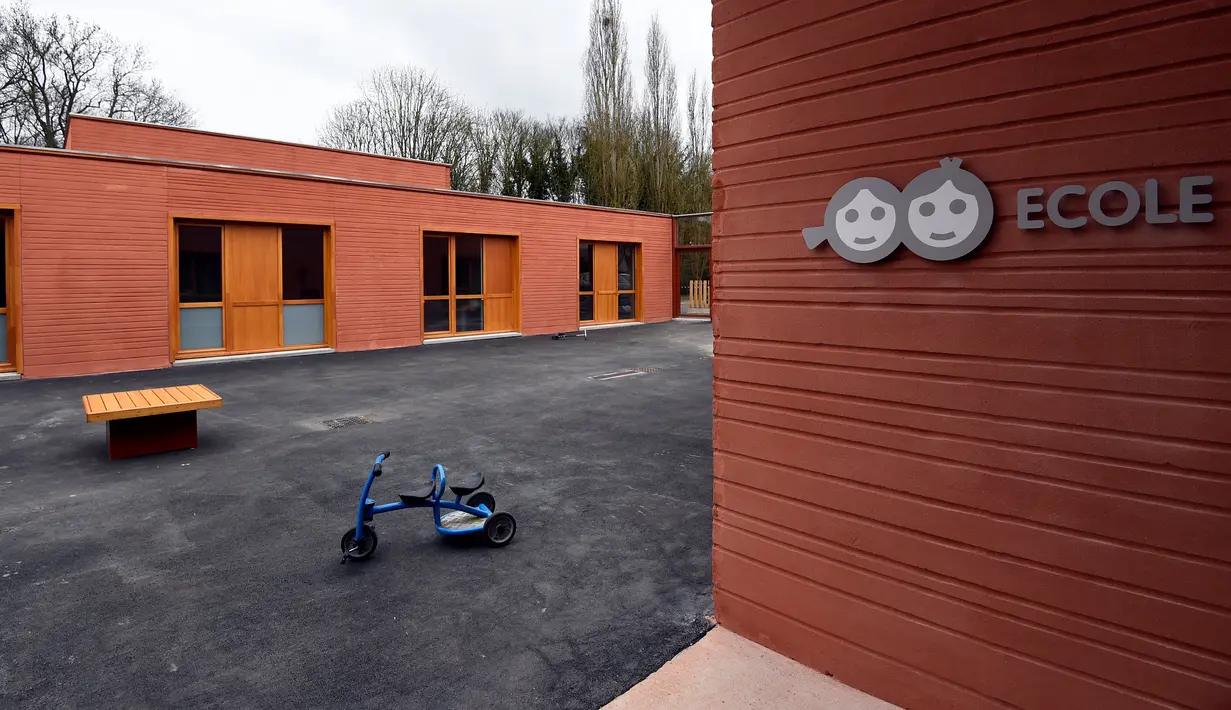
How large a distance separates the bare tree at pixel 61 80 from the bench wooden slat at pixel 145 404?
82.9 ft

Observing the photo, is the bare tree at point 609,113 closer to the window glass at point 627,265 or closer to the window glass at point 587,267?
the window glass at point 627,265

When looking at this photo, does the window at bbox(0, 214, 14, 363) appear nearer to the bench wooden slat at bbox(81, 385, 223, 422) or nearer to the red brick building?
the red brick building

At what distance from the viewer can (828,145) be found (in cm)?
264

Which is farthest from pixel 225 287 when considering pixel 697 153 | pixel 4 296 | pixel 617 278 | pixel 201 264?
pixel 697 153

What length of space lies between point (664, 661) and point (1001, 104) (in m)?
2.47

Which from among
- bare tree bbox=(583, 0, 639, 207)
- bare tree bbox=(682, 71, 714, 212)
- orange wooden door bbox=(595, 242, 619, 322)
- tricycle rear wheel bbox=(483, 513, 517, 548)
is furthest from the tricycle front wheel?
bare tree bbox=(583, 0, 639, 207)

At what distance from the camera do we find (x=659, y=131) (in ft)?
101

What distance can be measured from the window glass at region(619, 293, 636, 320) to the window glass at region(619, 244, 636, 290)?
0.26 m

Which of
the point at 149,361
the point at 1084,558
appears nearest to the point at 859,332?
the point at 1084,558

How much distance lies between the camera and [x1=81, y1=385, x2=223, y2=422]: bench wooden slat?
19.5ft

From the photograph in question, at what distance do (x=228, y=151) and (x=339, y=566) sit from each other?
1616cm

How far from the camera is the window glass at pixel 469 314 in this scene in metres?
16.8

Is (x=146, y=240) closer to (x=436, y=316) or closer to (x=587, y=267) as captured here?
(x=436, y=316)

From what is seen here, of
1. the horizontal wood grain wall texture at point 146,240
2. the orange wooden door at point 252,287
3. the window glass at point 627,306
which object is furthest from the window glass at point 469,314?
the window glass at point 627,306
